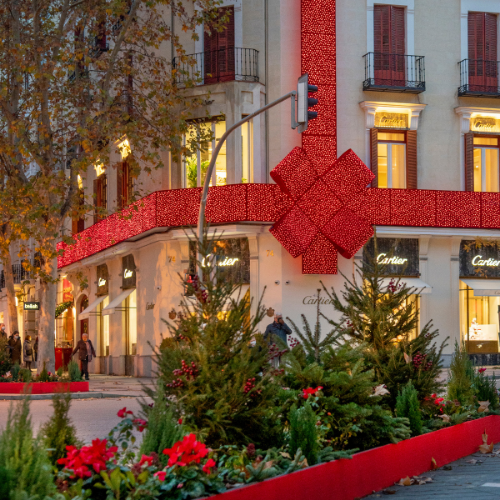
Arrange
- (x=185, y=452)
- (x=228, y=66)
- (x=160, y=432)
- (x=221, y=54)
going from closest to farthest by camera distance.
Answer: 1. (x=185, y=452)
2. (x=160, y=432)
3. (x=228, y=66)
4. (x=221, y=54)

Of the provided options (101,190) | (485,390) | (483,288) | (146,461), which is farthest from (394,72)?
(146,461)

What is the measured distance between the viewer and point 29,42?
80.0 feet

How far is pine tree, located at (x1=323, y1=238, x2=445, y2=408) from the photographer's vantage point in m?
11.1

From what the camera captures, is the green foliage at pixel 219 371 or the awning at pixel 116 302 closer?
the green foliage at pixel 219 371

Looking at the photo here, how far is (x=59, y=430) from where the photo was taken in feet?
19.3

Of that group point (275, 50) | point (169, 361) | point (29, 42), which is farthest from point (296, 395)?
point (275, 50)

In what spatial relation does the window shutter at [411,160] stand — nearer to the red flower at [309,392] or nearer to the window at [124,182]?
the window at [124,182]

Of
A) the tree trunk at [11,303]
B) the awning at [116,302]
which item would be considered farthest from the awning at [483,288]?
the tree trunk at [11,303]

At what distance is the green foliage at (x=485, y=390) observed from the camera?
1358 cm

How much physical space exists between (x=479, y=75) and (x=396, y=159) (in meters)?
4.52

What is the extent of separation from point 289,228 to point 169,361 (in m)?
23.8

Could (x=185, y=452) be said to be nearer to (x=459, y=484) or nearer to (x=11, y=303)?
(x=459, y=484)

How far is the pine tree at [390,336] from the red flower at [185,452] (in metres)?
5.14

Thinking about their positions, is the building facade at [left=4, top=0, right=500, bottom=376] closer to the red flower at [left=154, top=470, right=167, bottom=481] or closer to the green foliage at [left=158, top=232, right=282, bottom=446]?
the green foliage at [left=158, top=232, right=282, bottom=446]
